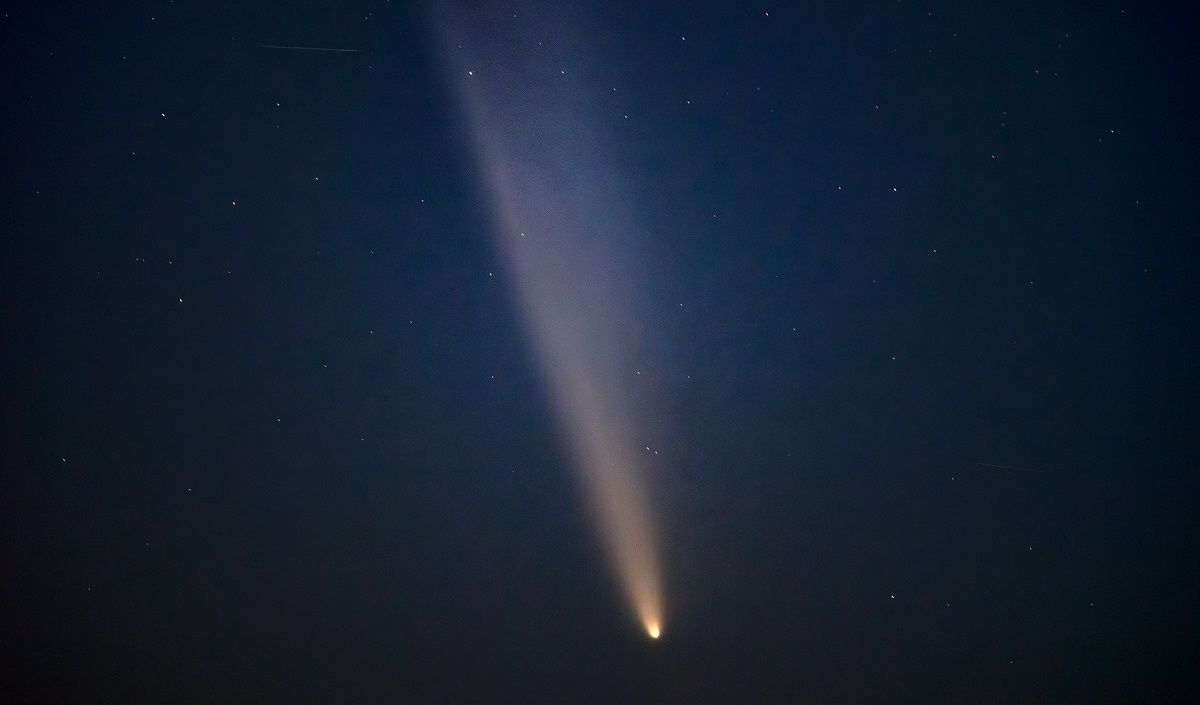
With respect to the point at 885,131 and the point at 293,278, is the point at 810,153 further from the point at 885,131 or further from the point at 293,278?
the point at 293,278

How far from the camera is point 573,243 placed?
5.47 ft

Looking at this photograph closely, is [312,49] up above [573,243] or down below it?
above

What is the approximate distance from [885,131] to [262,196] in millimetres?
1446

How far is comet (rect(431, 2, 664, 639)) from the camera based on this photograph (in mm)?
1644

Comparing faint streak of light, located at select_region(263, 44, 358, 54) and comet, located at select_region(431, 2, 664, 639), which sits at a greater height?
faint streak of light, located at select_region(263, 44, 358, 54)

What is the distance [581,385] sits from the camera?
166 centimetres

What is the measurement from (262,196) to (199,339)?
37 centimetres

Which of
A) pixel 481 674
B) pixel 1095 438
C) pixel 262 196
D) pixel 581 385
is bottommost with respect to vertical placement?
pixel 481 674

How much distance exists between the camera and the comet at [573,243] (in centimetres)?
164

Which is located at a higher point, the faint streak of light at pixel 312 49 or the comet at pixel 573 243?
the faint streak of light at pixel 312 49

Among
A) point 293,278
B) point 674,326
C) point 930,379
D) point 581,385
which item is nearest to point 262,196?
point 293,278

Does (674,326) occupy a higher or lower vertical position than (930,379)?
higher

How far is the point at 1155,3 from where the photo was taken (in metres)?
1.62

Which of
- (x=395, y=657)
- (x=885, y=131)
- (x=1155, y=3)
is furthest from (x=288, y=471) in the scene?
(x=1155, y=3)
